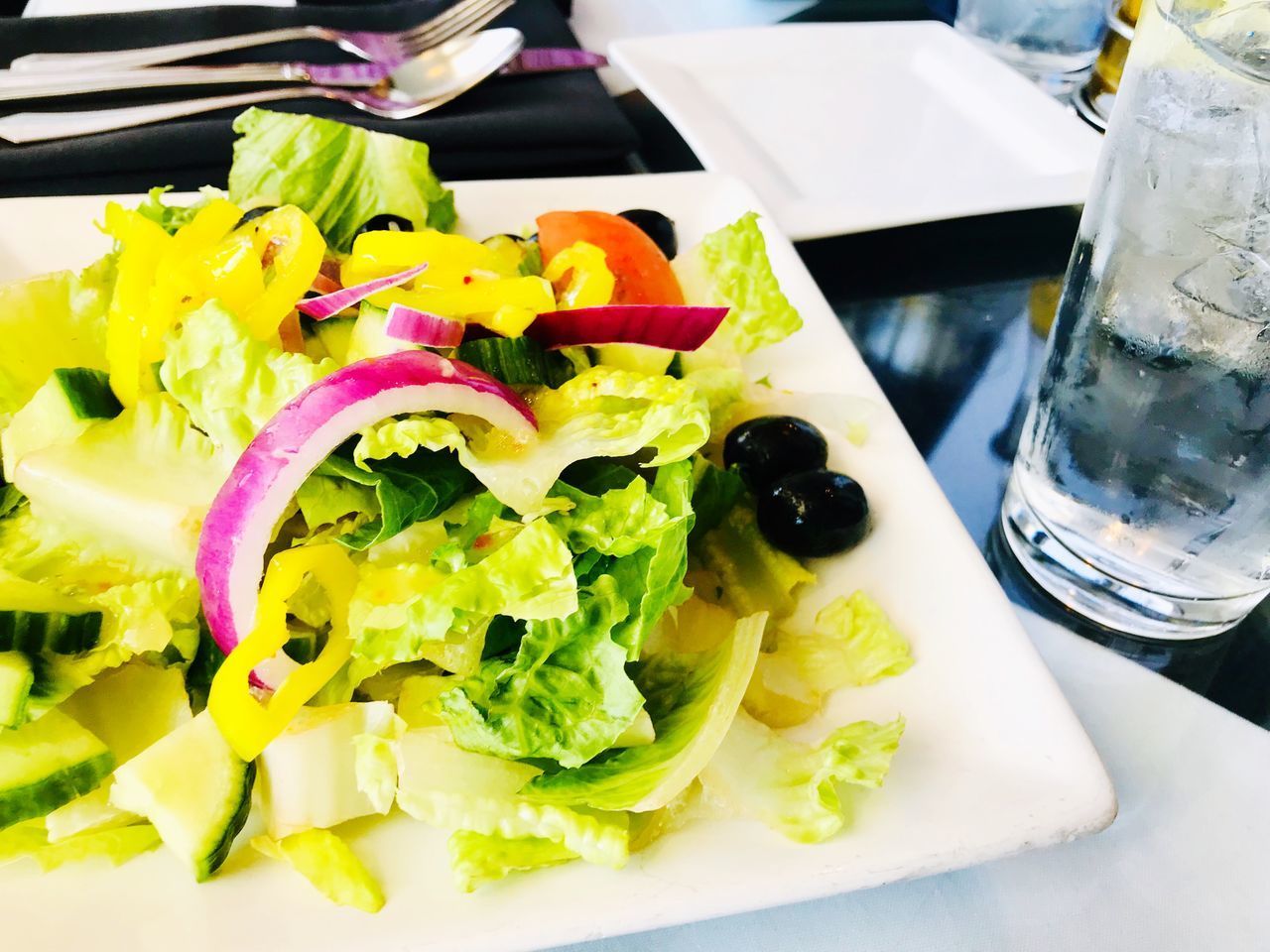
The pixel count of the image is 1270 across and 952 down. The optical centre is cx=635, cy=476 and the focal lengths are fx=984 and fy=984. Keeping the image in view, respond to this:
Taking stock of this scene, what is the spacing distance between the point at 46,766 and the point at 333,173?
70 cm

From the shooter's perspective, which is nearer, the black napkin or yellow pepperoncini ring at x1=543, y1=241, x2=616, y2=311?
yellow pepperoncini ring at x1=543, y1=241, x2=616, y2=311

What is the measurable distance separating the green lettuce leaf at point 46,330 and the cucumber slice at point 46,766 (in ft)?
1.07

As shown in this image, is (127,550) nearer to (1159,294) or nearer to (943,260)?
(1159,294)

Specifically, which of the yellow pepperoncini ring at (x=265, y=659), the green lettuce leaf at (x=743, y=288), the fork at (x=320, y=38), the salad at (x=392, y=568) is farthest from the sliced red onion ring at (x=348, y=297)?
the fork at (x=320, y=38)

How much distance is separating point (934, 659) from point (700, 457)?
26cm

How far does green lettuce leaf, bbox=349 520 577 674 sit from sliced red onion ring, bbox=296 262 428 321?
0.25 metres

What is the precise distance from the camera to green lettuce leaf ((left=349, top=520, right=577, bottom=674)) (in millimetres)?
647

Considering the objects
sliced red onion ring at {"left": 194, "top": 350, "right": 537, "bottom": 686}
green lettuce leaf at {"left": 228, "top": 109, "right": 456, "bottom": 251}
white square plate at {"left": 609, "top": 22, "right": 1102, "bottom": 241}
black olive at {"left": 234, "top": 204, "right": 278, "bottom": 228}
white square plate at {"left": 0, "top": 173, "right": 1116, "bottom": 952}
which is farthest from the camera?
white square plate at {"left": 609, "top": 22, "right": 1102, "bottom": 241}

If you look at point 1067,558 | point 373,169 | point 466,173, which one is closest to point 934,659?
point 1067,558

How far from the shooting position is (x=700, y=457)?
33.8 inches

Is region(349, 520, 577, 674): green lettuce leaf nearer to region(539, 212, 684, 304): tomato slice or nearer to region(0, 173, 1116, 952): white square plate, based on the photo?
region(0, 173, 1116, 952): white square plate

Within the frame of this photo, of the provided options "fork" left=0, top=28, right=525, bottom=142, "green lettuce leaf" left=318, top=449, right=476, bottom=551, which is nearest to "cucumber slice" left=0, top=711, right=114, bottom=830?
"green lettuce leaf" left=318, top=449, right=476, bottom=551

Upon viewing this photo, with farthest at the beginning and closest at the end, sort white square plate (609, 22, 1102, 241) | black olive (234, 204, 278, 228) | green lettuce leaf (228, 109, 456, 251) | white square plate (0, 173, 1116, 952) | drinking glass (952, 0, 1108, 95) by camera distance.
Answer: drinking glass (952, 0, 1108, 95) → white square plate (609, 22, 1102, 241) → green lettuce leaf (228, 109, 456, 251) → black olive (234, 204, 278, 228) → white square plate (0, 173, 1116, 952)

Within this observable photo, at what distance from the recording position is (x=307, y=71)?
56.1 inches
